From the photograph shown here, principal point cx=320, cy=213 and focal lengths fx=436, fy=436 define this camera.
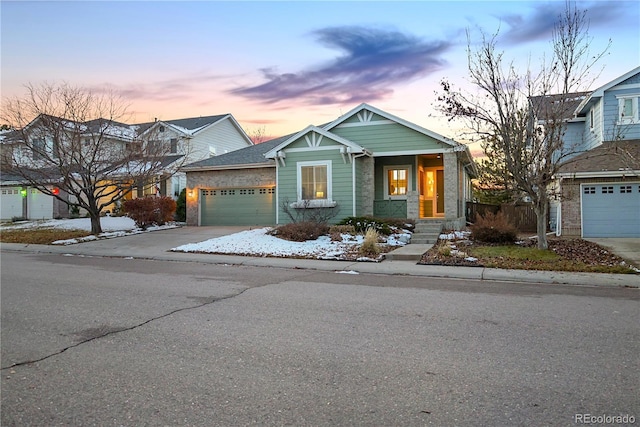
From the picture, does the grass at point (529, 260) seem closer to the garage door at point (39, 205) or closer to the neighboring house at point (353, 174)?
the neighboring house at point (353, 174)

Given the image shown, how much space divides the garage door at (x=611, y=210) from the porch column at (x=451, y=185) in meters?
4.90

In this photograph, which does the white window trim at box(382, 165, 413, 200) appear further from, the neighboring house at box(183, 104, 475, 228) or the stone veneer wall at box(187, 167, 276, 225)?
the stone veneer wall at box(187, 167, 276, 225)

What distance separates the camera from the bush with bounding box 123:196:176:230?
22.2m

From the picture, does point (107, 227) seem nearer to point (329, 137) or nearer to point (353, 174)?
point (329, 137)

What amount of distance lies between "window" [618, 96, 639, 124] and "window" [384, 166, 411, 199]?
364 inches

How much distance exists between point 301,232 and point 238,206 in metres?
7.79

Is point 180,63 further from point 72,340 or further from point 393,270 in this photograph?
point 72,340

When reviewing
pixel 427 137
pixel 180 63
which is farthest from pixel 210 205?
pixel 427 137

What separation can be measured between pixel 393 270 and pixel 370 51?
12.2 m

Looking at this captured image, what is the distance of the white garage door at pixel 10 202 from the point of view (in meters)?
31.4

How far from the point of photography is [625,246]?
47.0 ft

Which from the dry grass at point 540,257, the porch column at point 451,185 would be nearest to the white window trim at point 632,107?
the porch column at point 451,185

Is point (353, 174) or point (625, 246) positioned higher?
point (353, 174)
